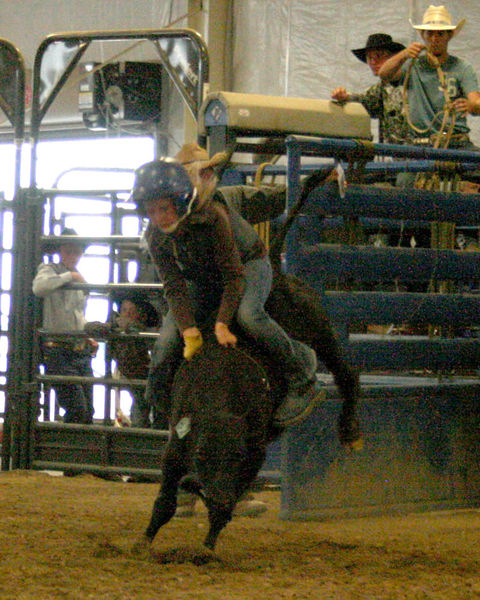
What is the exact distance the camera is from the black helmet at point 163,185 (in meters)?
3.90

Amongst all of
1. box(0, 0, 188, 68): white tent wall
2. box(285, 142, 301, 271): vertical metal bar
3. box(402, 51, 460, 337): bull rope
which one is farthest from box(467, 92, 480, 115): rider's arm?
box(0, 0, 188, 68): white tent wall

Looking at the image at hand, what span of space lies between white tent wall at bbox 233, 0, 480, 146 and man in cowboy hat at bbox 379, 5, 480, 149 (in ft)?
6.30

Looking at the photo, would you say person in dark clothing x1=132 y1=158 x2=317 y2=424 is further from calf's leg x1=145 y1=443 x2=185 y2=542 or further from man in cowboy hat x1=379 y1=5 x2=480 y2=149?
man in cowboy hat x1=379 y1=5 x2=480 y2=149

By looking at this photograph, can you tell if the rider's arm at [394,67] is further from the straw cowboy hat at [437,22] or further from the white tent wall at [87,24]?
the white tent wall at [87,24]

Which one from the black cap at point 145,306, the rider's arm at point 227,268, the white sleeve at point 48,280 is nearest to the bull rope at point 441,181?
the rider's arm at point 227,268

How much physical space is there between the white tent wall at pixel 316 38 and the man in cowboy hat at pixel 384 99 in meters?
1.54

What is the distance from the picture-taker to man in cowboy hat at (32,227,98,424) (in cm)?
716

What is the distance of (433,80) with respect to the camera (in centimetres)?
638

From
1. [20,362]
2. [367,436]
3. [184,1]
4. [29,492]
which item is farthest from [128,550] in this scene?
[184,1]

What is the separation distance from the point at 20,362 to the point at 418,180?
3129mm

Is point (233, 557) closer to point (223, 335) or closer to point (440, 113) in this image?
point (223, 335)

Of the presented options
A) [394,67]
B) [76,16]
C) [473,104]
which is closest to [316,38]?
[394,67]

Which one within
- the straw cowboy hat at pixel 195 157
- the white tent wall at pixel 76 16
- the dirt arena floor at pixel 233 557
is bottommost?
the dirt arena floor at pixel 233 557

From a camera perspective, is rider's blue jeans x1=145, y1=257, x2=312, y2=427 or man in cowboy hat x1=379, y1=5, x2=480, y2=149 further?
man in cowboy hat x1=379, y1=5, x2=480, y2=149
